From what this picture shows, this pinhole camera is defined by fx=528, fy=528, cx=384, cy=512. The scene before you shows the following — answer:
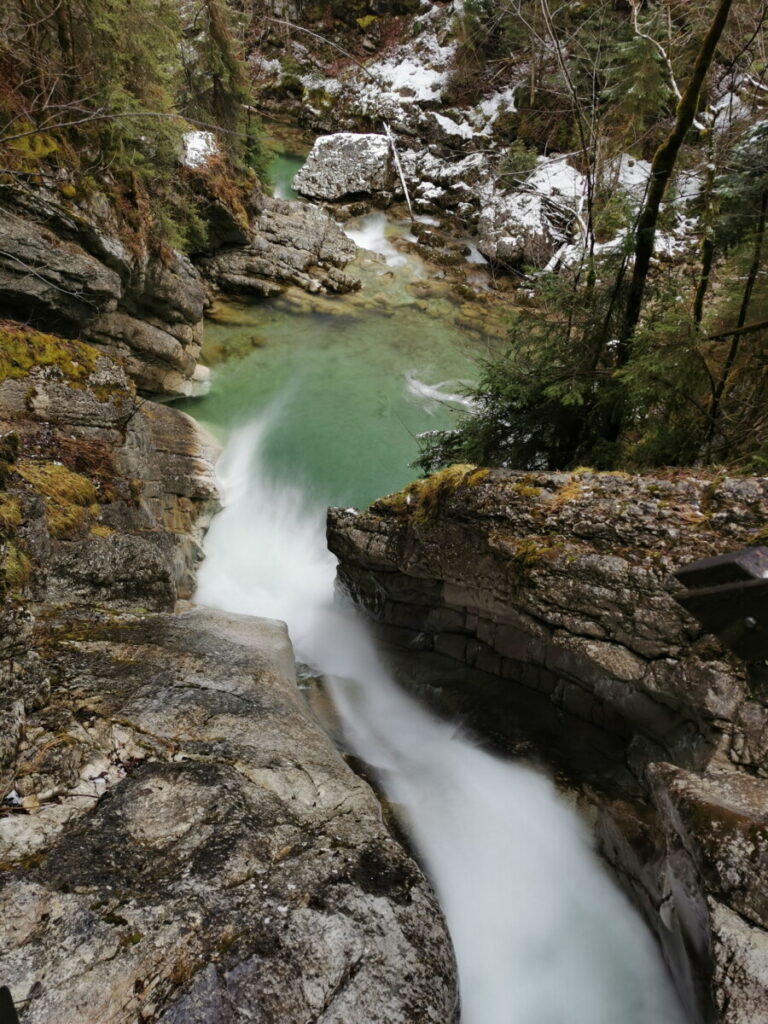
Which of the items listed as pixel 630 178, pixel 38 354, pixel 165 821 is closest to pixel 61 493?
pixel 38 354

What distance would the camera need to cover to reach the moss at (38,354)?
658 centimetres

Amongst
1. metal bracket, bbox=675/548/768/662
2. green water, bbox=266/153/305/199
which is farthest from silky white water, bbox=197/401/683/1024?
green water, bbox=266/153/305/199

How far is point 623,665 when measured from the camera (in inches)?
161

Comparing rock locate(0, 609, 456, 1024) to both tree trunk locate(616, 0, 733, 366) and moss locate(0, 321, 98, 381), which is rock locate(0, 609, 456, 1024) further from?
tree trunk locate(616, 0, 733, 366)

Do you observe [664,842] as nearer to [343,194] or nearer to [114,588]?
[114,588]

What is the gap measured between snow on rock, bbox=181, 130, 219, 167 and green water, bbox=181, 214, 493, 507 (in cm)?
361

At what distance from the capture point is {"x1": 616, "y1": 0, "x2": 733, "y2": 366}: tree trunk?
12.7ft

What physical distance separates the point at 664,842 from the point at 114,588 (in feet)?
16.4

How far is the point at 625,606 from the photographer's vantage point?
164 inches

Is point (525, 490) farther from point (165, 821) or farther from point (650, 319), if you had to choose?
point (165, 821)

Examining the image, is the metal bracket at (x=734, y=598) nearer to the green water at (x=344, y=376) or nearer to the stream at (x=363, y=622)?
the stream at (x=363, y=622)

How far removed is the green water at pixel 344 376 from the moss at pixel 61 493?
206 inches

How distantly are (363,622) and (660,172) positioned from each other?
5.99 meters

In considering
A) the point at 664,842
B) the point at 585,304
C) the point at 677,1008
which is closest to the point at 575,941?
the point at 677,1008
